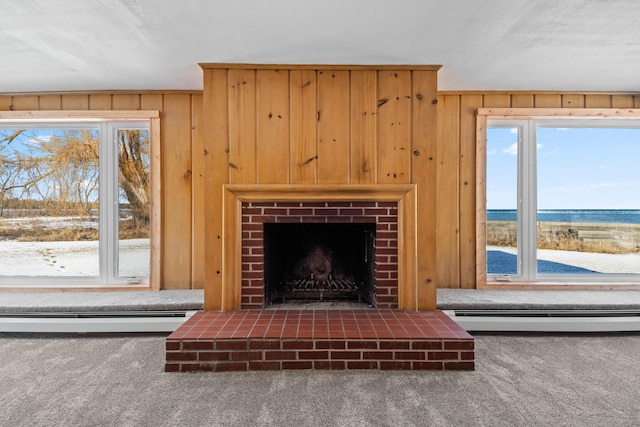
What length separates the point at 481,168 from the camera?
322 cm

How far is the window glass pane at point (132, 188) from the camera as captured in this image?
3.27 meters

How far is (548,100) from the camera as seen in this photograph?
3250mm

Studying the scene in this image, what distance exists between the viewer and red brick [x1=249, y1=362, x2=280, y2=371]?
6.83 ft

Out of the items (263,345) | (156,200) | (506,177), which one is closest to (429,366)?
(263,345)

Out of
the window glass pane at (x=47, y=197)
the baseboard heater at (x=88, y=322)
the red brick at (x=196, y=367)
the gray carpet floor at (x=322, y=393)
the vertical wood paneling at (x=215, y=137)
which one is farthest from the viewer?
the window glass pane at (x=47, y=197)

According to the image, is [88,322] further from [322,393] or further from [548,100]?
[548,100]

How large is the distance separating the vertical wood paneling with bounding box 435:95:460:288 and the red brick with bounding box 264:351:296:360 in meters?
1.89

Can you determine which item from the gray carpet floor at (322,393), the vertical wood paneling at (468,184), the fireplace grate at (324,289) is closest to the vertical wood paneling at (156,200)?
the gray carpet floor at (322,393)

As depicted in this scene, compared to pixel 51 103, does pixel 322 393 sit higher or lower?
lower

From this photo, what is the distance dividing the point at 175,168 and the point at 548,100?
3855mm

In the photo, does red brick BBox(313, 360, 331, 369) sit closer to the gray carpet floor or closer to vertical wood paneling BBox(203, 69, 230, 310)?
the gray carpet floor

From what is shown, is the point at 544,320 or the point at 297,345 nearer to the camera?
the point at 297,345

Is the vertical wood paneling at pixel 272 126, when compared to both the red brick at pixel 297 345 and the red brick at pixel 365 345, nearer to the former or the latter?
the red brick at pixel 297 345

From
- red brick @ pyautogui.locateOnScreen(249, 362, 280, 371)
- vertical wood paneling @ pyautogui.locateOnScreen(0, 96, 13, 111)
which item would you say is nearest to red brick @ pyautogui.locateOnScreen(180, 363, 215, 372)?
red brick @ pyautogui.locateOnScreen(249, 362, 280, 371)
